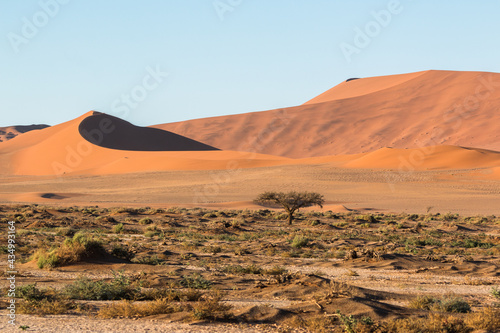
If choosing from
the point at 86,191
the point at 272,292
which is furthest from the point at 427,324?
the point at 86,191

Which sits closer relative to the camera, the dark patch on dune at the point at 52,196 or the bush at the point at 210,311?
the bush at the point at 210,311

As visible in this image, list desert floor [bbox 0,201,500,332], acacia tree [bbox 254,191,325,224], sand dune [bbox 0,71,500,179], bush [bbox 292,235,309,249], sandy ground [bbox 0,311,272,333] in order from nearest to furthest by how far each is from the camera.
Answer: sandy ground [bbox 0,311,272,333], desert floor [bbox 0,201,500,332], bush [bbox 292,235,309,249], acacia tree [bbox 254,191,325,224], sand dune [bbox 0,71,500,179]

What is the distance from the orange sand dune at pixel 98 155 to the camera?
293ft

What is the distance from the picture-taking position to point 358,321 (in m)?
8.10

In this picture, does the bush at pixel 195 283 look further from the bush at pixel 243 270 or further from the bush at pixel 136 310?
the bush at pixel 136 310

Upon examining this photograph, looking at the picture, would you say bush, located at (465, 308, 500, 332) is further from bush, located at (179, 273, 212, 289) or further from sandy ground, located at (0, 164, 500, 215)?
sandy ground, located at (0, 164, 500, 215)

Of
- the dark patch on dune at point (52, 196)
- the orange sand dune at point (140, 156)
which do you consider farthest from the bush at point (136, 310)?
the orange sand dune at point (140, 156)

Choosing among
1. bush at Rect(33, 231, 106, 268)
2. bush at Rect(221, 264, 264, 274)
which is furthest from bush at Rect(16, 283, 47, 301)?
bush at Rect(221, 264, 264, 274)

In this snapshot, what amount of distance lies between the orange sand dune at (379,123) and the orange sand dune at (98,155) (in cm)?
2372

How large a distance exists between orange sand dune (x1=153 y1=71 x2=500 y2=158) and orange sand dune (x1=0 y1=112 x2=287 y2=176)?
23721 millimetres

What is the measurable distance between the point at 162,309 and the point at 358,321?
2992 millimetres

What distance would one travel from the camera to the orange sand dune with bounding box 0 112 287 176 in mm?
89250

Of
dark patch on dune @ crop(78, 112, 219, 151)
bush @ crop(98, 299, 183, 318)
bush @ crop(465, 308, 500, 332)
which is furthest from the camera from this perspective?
dark patch on dune @ crop(78, 112, 219, 151)

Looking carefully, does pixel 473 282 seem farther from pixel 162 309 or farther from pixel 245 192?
pixel 245 192
